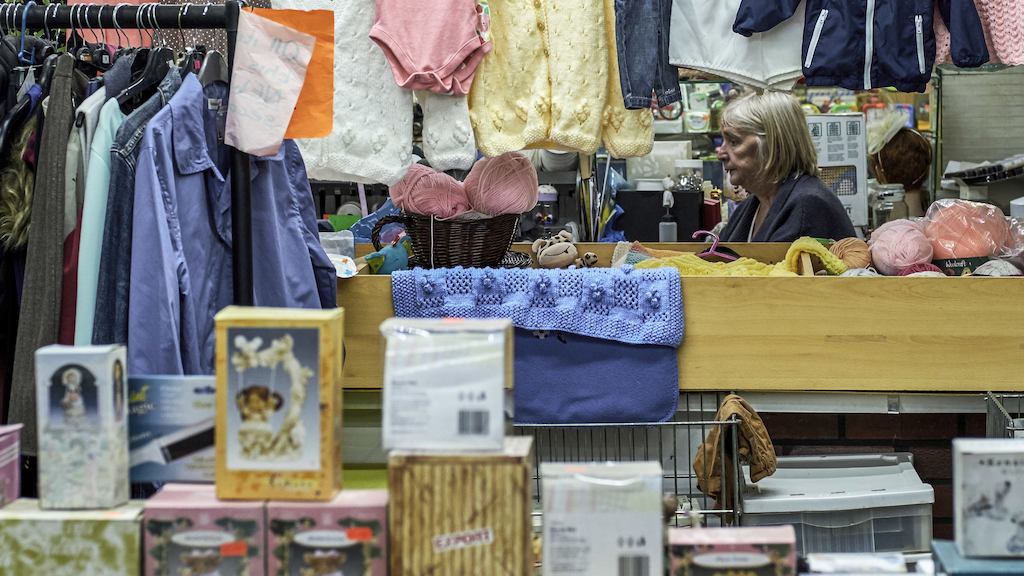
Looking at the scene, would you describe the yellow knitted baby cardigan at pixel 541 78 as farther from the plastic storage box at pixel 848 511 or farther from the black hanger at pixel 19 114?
the black hanger at pixel 19 114

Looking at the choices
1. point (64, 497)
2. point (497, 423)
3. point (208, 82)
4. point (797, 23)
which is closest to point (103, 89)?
point (208, 82)

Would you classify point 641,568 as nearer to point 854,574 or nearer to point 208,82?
point 854,574

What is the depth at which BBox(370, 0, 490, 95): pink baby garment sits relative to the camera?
10.8 feet

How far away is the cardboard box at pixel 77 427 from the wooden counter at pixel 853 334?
1.58 metres

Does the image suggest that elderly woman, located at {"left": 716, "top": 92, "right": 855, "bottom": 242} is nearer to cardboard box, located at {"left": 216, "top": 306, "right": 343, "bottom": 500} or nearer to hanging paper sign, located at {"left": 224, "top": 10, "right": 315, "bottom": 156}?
hanging paper sign, located at {"left": 224, "top": 10, "right": 315, "bottom": 156}

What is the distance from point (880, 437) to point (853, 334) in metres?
0.38

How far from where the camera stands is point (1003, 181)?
6.55 metres

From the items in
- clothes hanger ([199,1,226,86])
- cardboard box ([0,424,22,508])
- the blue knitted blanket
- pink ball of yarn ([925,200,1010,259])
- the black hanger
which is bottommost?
cardboard box ([0,424,22,508])

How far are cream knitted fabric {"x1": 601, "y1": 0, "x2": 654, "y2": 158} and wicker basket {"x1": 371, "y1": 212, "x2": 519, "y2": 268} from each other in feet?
1.29

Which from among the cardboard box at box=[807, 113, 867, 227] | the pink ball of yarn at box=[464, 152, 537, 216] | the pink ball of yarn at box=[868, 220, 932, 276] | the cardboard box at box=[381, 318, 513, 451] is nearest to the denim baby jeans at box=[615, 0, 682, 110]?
the pink ball of yarn at box=[464, 152, 537, 216]

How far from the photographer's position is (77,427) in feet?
5.27

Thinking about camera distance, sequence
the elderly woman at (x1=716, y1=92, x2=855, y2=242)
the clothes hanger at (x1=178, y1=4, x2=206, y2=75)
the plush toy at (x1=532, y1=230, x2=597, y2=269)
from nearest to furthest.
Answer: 1. the clothes hanger at (x1=178, y1=4, x2=206, y2=75)
2. the plush toy at (x1=532, y1=230, x2=597, y2=269)
3. the elderly woman at (x1=716, y1=92, x2=855, y2=242)

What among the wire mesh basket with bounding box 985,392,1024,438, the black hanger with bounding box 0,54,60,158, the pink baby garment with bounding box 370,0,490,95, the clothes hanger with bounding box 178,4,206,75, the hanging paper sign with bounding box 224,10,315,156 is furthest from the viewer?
the pink baby garment with bounding box 370,0,490,95

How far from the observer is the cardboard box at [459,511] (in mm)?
1565
